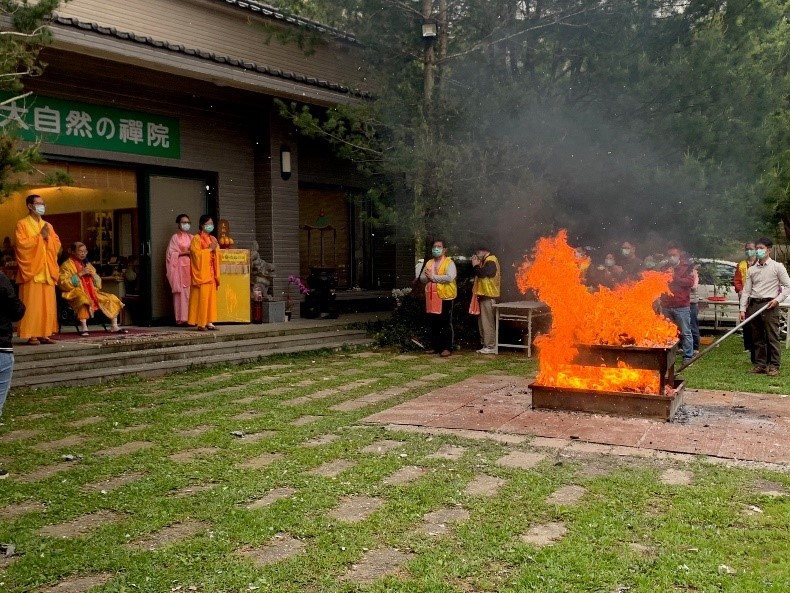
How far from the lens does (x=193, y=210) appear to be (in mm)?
13586

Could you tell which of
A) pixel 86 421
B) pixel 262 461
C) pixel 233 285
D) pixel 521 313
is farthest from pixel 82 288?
pixel 521 313

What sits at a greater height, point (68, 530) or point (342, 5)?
point (342, 5)

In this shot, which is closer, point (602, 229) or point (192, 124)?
point (602, 229)

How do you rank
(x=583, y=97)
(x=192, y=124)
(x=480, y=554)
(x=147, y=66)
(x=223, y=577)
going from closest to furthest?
(x=223, y=577), (x=480, y=554), (x=147, y=66), (x=583, y=97), (x=192, y=124)

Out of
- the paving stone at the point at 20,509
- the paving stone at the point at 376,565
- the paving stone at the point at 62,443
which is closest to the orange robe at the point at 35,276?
the paving stone at the point at 62,443

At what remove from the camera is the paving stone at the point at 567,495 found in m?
4.83

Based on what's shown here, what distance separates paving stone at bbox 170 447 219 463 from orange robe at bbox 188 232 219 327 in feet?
20.4

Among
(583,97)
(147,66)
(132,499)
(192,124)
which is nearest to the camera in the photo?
(132,499)

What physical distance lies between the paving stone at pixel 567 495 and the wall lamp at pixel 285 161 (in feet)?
33.8

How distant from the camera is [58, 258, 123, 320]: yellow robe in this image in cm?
1102

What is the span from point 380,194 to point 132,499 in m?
7.70

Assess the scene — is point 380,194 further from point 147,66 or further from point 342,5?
point 147,66

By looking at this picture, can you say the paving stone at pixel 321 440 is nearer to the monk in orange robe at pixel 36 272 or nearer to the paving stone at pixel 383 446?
the paving stone at pixel 383 446

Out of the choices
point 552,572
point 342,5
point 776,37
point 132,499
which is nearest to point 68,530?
point 132,499
